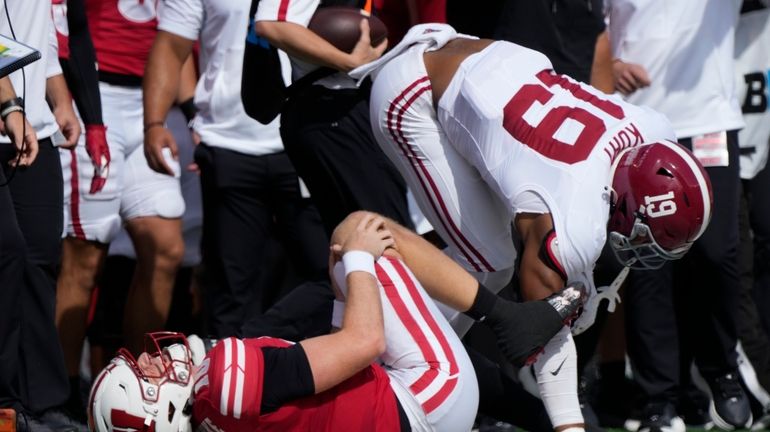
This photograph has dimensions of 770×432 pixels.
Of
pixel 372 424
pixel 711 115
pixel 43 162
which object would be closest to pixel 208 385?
pixel 372 424

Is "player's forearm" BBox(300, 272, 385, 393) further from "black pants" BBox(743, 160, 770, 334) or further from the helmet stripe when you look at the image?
"black pants" BBox(743, 160, 770, 334)

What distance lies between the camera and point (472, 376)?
4.27m

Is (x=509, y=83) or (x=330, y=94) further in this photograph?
(x=330, y=94)

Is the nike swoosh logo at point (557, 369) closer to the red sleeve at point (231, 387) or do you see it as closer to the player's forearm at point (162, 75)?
the red sleeve at point (231, 387)

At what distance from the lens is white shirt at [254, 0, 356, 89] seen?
5.22 metres

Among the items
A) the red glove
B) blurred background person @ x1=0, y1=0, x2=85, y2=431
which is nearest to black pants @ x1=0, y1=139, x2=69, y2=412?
blurred background person @ x1=0, y1=0, x2=85, y2=431

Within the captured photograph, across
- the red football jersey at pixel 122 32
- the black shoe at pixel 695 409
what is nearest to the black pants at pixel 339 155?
the red football jersey at pixel 122 32

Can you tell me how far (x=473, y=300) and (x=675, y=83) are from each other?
215 centimetres

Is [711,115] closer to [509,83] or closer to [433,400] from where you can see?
[509,83]

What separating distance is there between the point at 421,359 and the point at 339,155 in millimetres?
1208

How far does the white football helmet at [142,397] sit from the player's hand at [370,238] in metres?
0.55

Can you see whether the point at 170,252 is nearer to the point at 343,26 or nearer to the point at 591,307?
the point at 343,26

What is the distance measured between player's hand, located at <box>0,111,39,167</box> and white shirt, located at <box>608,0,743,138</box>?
2492mm

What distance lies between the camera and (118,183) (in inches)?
242
